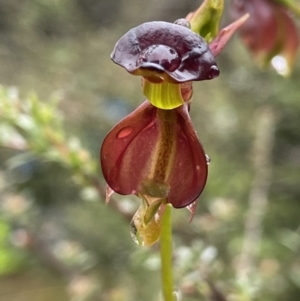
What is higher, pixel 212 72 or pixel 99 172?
pixel 99 172

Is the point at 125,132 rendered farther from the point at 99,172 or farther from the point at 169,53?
the point at 99,172

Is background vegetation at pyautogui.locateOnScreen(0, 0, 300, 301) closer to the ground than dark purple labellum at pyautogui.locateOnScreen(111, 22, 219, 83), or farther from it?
farther from it

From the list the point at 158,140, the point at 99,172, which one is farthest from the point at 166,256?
the point at 99,172

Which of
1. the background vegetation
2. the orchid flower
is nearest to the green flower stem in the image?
the orchid flower

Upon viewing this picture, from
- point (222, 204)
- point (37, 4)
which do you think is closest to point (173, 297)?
point (222, 204)

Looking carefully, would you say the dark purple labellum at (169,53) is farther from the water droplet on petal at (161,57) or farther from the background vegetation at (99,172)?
the background vegetation at (99,172)

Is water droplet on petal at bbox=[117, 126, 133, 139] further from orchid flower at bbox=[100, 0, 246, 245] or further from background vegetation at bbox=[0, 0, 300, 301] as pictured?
background vegetation at bbox=[0, 0, 300, 301]
